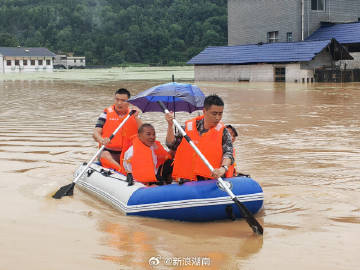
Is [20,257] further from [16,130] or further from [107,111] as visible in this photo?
[16,130]

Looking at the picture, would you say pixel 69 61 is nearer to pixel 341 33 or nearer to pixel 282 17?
pixel 282 17

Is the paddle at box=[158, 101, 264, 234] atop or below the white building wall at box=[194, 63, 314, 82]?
below

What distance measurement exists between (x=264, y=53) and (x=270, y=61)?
1.54m

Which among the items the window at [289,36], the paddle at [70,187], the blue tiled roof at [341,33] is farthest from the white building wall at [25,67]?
the paddle at [70,187]

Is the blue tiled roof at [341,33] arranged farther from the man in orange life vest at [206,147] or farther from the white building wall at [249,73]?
the man in orange life vest at [206,147]

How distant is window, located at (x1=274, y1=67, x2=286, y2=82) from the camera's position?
120 ft

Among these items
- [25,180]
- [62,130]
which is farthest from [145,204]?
[62,130]

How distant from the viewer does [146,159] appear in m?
6.48

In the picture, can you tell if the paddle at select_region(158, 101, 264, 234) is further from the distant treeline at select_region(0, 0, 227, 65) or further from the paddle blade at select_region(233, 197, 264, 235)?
the distant treeline at select_region(0, 0, 227, 65)

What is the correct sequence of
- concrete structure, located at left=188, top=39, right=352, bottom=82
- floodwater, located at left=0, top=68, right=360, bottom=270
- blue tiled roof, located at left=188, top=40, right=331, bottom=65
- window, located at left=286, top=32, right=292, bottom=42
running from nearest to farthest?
floodwater, located at left=0, top=68, right=360, bottom=270 < blue tiled roof, located at left=188, top=40, right=331, bottom=65 < concrete structure, located at left=188, top=39, right=352, bottom=82 < window, located at left=286, top=32, right=292, bottom=42

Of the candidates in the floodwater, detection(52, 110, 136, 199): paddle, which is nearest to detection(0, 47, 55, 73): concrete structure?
the floodwater

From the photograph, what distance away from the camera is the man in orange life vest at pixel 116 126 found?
24.7 ft

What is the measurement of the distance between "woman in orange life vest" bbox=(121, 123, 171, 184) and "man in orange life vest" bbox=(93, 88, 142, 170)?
0.95m

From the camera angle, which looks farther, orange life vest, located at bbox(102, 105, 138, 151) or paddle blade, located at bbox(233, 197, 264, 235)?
orange life vest, located at bbox(102, 105, 138, 151)
